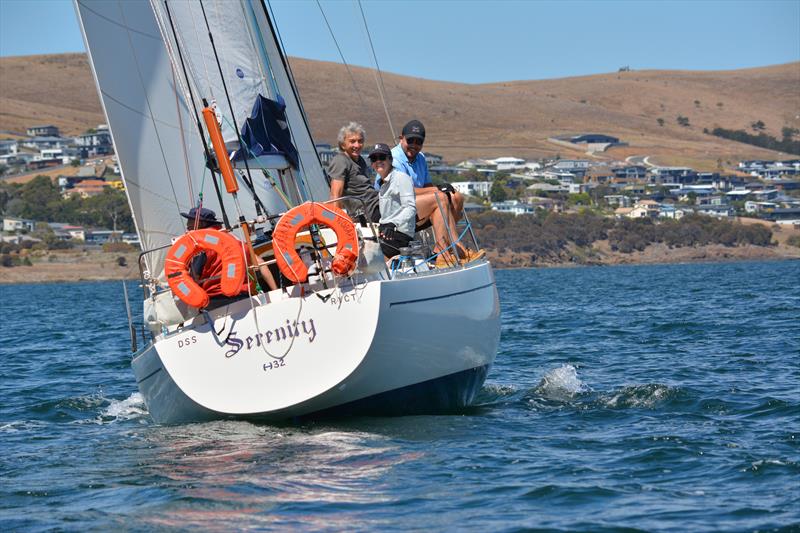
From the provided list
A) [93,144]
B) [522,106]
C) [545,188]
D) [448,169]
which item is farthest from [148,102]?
[522,106]

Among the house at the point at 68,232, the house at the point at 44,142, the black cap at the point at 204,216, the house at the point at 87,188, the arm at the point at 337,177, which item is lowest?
the black cap at the point at 204,216

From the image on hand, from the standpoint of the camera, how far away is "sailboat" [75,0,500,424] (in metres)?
8.64

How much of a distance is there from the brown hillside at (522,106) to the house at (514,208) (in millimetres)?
30826

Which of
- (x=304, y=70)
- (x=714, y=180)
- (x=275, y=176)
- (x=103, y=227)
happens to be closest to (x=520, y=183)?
(x=714, y=180)

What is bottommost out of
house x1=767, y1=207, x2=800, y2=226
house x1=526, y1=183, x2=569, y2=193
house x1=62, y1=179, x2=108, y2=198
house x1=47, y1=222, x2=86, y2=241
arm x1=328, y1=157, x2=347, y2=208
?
Result: house x1=767, y1=207, x2=800, y2=226

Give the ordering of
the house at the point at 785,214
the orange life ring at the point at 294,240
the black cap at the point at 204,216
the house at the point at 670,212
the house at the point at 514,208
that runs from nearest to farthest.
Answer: the orange life ring at the point at 294,240, the black cap at the point at 204,216, the house at the point at 514,208, the house at the point at 670,212, the house at the point at 785,214

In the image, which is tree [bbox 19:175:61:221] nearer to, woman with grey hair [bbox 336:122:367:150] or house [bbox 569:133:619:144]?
house [bbox 569:133:619:144]

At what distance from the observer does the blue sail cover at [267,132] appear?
10.6 m

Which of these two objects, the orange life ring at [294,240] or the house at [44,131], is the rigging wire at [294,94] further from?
the house at [44,131]

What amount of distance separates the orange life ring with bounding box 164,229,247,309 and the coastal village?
8520 cm

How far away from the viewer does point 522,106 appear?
171000 mm

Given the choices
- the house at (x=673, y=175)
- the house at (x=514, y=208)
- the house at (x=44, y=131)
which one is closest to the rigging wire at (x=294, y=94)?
the house at (x=514, y=208)

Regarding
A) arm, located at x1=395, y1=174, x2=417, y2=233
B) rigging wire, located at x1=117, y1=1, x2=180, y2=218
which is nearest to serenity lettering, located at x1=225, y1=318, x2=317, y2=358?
arm, located at x1=395, y1=174, x2=417, y2=233

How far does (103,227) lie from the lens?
10094 cm
